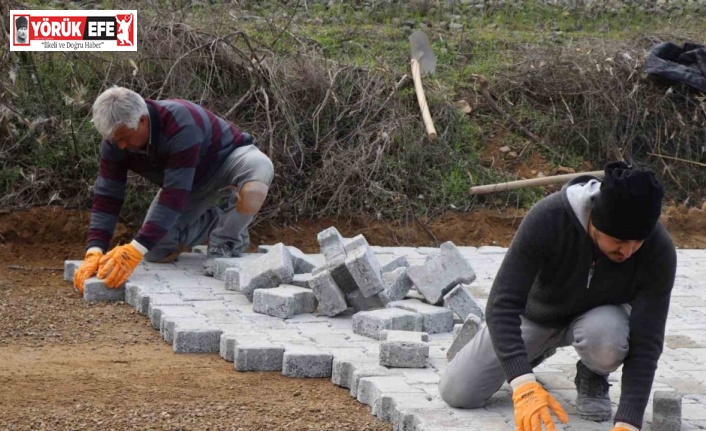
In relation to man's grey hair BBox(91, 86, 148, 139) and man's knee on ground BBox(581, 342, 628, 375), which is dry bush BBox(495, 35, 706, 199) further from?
man's knee on ground BBox(581, 342, 628, 375)

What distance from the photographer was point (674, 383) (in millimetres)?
5203

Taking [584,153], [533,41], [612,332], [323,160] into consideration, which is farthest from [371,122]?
[612,332]

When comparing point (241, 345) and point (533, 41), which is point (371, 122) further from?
point (241, 345)

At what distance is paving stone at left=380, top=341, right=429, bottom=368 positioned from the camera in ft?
17.1

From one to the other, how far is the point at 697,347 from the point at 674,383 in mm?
815

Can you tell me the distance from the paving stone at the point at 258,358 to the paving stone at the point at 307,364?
3.8 inches

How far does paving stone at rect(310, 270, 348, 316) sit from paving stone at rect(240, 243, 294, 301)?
1.20 ft

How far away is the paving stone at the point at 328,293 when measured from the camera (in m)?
6.13

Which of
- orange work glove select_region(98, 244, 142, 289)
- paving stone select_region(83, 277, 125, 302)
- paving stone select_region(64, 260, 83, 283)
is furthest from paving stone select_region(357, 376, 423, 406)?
paving stone select_region(64, 260, 83, 283)

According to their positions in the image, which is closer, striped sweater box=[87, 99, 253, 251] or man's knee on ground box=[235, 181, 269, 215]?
striped sweater box=[87, 99, 253, 251]

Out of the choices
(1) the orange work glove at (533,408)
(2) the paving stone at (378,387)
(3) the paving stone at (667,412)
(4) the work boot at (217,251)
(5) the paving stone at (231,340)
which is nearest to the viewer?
(1) the orange work glove at (533,408)

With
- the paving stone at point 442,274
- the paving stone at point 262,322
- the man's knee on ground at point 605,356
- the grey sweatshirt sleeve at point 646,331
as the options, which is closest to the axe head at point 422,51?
the paving stone at point 442,274

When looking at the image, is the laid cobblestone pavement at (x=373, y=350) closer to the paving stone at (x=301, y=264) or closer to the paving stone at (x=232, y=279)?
the paving stone at (x=232, y=279)

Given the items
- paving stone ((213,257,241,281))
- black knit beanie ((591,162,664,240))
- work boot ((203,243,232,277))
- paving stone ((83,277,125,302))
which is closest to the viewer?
black knit beanie ((591,162,664,240))
